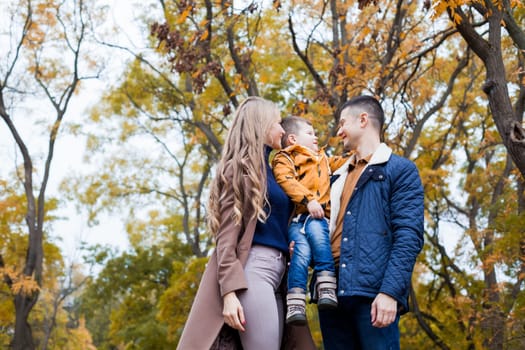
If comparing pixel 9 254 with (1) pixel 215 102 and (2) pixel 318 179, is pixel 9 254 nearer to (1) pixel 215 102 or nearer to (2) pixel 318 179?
(1) pixel 215 102

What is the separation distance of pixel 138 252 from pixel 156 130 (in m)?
4.32

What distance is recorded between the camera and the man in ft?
10.4

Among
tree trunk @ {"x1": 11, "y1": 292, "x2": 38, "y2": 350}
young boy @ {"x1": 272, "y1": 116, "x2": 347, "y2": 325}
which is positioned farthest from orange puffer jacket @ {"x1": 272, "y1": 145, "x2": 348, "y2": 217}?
tree trunk @ {"x1": 11, "y1": 292, "x2": 38, "y2": 350}

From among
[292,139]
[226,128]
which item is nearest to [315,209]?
[292,139]

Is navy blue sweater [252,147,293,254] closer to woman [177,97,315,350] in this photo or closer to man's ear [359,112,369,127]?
woman [177,97,315,350]

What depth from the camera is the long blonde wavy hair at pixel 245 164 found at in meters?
3.45

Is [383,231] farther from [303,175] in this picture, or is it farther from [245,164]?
[245,164]

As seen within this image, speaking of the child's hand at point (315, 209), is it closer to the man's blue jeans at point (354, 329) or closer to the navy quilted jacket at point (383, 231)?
the navy quilted jacket at point (383, 231)

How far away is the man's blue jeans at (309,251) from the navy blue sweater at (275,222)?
65mm

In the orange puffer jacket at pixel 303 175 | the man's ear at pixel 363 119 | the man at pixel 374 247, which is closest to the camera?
the man at pixel 374 247

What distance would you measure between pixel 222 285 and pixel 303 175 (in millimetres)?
804

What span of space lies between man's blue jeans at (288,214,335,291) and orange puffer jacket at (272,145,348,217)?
0.44 feet

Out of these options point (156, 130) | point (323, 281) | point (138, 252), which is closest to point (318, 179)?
point (323, 281)

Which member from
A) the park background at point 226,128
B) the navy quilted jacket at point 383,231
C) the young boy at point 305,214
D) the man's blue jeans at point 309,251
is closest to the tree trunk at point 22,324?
the park background at point 226,128
